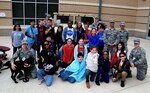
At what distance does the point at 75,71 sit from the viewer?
6.36 metres

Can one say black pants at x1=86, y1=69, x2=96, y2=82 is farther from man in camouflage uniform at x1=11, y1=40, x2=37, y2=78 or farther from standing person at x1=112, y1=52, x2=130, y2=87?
man in camouflage uniform at x1=11, y1=40, x2=37, y2=78

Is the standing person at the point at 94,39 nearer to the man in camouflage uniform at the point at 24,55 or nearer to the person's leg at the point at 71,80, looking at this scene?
the person's leg at the point at 71,80

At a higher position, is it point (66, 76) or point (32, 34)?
point (32, 34)

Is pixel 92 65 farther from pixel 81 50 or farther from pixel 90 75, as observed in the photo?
pixel 81 50

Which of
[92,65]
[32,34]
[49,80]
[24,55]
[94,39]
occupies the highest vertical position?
[32,34]

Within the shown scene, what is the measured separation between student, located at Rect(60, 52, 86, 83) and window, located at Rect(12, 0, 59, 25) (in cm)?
962

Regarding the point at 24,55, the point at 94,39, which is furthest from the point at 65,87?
the point at 94,39

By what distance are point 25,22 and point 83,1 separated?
4768 mm

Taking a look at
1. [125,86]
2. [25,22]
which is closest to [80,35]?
[125,86]

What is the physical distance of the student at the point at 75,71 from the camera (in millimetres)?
6191

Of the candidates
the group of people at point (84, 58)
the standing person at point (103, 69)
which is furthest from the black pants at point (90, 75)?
the standing person at point (103, 69)

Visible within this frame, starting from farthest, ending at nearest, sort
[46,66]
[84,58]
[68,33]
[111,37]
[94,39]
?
[68,33]
[94,39]
[111,37]
[84,58]
[46,66]

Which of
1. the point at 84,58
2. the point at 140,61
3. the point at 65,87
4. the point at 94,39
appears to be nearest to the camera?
the point at 65,87

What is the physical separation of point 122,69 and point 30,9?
1083 cm
